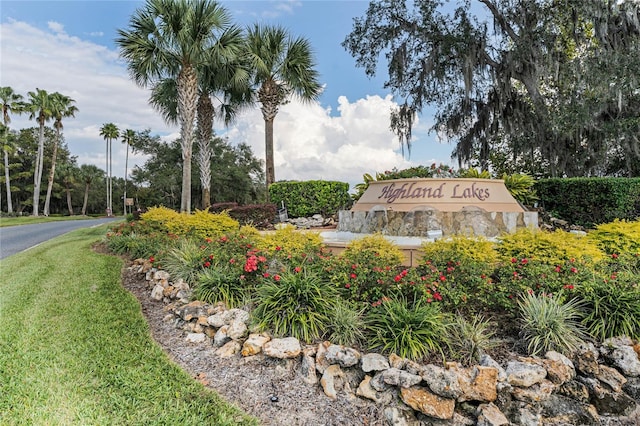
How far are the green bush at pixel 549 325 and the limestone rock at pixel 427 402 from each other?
40.9 inches

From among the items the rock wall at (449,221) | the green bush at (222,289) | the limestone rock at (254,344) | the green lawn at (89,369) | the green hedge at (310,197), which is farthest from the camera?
the green hedge at (310,197)

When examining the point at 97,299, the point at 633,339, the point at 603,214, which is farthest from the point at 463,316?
the point at 603,214

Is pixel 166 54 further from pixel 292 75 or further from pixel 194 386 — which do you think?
pixel 194 386

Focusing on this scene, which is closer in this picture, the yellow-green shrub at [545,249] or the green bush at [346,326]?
the green bush at [346,326]

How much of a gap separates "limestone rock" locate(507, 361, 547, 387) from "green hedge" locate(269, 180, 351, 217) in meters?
9.21

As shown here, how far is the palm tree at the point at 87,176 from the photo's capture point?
38.3 m

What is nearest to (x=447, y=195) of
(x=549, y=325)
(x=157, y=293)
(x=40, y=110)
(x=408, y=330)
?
(x=549, y=325)

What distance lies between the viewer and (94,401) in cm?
249

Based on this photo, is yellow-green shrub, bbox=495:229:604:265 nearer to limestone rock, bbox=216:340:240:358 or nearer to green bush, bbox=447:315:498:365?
green bush, bbox=447:315:498:365

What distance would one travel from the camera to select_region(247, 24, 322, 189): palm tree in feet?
42.2

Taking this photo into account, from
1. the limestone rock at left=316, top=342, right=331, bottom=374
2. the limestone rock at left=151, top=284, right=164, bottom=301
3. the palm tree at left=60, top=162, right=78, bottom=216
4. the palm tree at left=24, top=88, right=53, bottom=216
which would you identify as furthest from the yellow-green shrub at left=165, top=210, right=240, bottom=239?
the palm tree at left=60, top=162, right=78, bottom=216

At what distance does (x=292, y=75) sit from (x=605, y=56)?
366 inches

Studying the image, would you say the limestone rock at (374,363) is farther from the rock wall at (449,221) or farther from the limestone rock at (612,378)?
the rock wall at (449,221)

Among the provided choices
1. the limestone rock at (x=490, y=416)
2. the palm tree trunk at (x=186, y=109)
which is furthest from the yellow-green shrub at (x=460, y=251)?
the palm tree trunk at (x=186, y=109)
